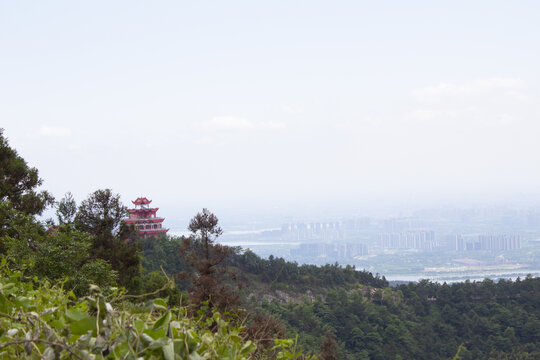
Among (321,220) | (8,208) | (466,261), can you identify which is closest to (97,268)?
(8,208)

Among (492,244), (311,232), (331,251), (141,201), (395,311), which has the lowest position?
(395,311)

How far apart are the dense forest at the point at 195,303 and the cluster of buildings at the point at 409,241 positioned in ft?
286

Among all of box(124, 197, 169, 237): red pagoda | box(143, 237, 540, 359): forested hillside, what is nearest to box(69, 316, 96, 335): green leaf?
box(143, 237, 540, 359): forested hillside

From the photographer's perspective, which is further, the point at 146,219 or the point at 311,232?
the point at 311,232

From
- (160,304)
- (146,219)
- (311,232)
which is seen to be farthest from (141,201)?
(311,232)

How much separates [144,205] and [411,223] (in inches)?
5060

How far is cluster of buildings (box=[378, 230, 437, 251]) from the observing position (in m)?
119

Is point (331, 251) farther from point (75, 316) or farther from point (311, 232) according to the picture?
point (75, 316)

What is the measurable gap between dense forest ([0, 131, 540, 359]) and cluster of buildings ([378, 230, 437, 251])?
87.1 m

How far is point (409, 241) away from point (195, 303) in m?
120

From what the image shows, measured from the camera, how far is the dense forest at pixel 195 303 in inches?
44.4

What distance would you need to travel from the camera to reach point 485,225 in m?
142

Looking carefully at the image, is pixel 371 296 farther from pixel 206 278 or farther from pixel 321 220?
pixel 321 220

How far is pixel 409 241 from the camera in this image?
401ft
